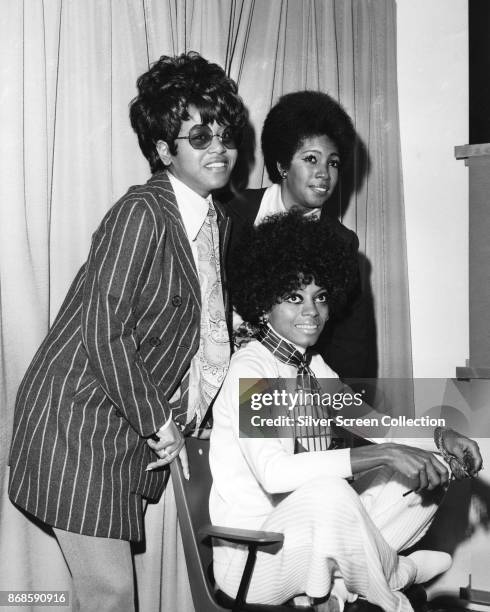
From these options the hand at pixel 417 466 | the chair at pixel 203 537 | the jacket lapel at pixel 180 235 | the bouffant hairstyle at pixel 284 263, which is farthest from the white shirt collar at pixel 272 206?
the hand at pixel 417 466

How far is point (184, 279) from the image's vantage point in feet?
5.19

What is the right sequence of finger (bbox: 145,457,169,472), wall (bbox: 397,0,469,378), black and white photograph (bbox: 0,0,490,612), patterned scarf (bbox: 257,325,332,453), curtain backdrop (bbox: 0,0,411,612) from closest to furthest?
black and white photograph (bbox: 0,0,490,612) < finger (bbox: 145,457,169,472) < patterned scarf (bbox: 257,325,332,453) < curtain backdrop (bbox: 0,0,411,612) < wall (bbox: 397,0,469,378)

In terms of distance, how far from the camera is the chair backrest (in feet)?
5.12

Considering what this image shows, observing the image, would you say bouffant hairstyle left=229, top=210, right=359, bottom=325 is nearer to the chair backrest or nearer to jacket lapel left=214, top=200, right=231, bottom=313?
jacket lapel left=214, top=200, right=231, bottom=313

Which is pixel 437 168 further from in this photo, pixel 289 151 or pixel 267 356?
pixel 267 356

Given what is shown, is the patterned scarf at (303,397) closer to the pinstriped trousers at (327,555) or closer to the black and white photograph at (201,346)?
the black and white photograph at (201,346)

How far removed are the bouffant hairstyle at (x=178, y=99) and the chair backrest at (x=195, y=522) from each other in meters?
0.75

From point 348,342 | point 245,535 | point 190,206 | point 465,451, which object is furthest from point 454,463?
point 190,206

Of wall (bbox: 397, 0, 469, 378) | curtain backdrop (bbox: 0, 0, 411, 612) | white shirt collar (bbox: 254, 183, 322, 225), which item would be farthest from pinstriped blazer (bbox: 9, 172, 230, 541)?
wall (bbox: 397, 0, 469, 378)

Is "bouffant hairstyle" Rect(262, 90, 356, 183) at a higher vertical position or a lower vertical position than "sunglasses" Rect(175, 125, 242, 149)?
higher

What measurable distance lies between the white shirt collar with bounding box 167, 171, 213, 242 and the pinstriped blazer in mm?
51

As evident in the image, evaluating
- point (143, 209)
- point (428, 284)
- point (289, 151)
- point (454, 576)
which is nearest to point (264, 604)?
point (143, 209)

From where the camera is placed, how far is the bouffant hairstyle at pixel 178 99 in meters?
1.63

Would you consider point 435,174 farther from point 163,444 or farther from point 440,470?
point 163,444
